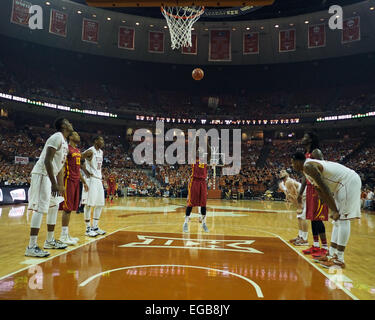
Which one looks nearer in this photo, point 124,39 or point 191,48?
point 124,39

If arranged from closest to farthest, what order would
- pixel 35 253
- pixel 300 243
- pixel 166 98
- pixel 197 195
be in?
pixel 35 253
pixel 300 243
pixel 197 195
pixel 166 98

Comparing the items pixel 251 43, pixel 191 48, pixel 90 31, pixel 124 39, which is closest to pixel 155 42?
pixel 124 39

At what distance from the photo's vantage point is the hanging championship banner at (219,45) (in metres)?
26.8

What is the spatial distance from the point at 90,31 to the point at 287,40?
18362 mm

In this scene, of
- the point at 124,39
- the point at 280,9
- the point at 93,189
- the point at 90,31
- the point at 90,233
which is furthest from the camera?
the point at 124,39

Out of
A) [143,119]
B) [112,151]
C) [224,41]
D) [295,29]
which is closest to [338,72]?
[295,29]

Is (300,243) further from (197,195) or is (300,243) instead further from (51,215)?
(51,215)

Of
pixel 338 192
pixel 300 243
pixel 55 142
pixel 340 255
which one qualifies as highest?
pixel 55 142

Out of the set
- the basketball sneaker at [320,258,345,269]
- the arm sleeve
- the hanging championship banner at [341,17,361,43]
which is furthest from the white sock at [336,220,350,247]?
the hanging championship banner at [341,17,361,43]

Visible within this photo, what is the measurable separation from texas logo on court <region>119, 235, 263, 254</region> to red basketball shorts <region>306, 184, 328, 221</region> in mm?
Result: 1126

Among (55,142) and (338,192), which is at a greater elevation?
(55,142)

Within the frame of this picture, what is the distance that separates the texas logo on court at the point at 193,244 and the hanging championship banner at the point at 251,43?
2519cm

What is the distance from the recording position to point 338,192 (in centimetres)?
389

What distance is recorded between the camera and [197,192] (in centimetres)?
679
